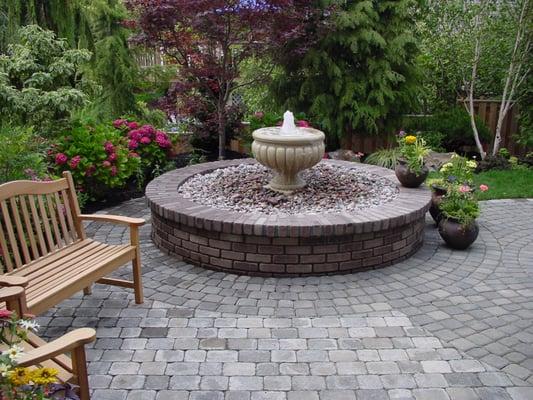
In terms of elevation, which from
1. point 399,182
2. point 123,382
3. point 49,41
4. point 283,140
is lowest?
point 123,382

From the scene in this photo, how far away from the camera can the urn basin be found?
5.00 m

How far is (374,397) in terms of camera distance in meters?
2.79

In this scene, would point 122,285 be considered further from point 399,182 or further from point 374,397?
point 399,182

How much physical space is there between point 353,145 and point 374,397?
24.4ft

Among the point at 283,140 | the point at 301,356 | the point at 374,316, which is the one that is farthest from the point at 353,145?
the point at 301,356

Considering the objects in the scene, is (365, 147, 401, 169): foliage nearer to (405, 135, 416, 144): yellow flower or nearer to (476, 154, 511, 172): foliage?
(476, 154, 511, 172): foliage

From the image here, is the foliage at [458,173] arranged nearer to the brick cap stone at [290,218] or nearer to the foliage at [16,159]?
the brick cap stone at [290,218]

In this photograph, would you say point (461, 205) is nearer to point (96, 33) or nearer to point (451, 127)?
point (451, 127)

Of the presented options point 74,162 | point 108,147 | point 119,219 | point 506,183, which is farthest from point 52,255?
point 506,183

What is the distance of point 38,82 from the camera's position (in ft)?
20.0

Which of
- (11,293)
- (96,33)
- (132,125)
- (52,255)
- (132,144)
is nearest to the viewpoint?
(11,293)

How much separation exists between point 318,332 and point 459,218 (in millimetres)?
2271

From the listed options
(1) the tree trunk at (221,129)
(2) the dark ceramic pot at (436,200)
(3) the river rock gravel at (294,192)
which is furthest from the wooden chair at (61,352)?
(1) the tree trunk at (221,129)

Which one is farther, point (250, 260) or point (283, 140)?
point (283, 140)
